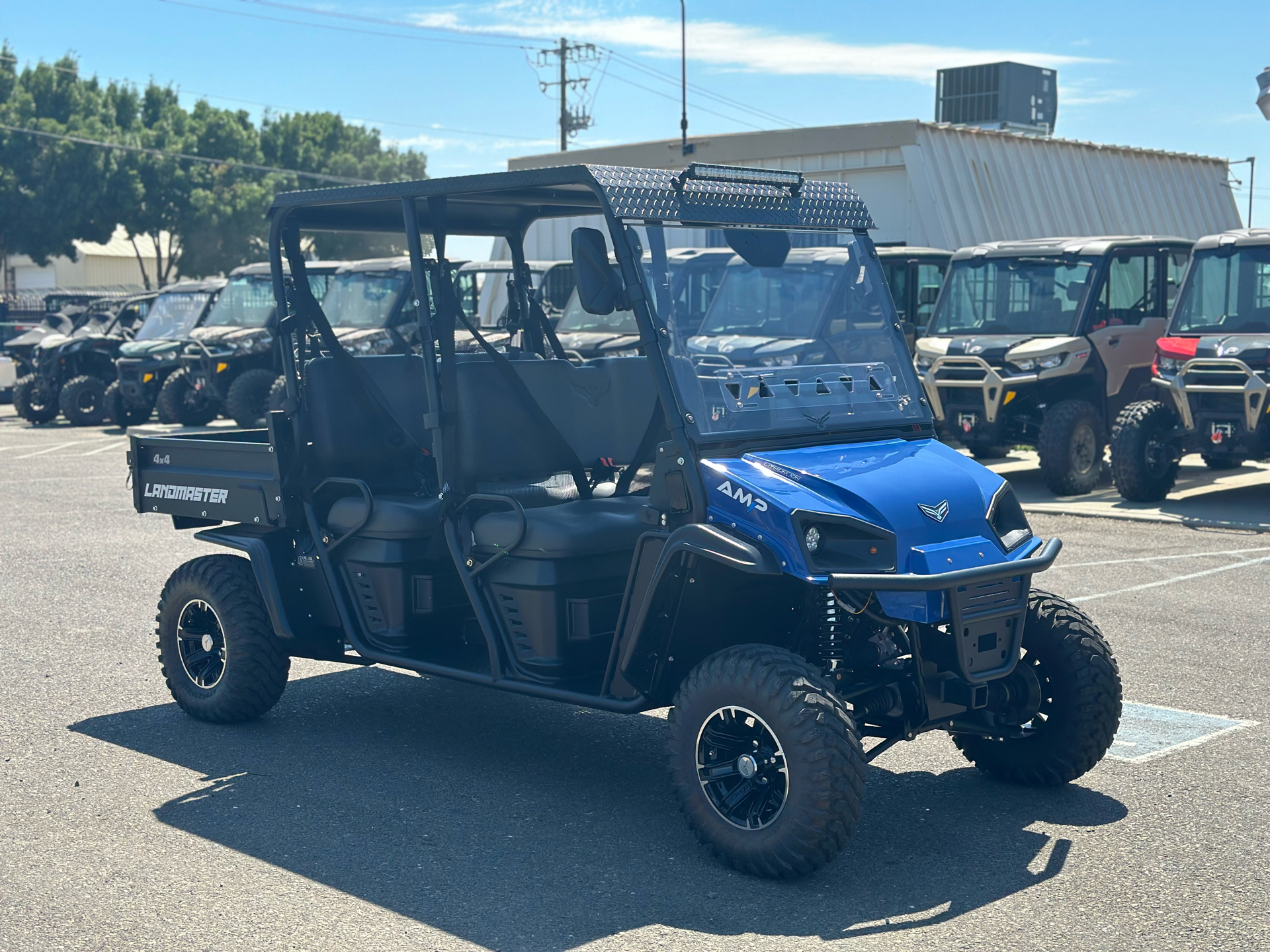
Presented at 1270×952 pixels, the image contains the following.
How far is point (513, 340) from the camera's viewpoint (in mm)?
6891

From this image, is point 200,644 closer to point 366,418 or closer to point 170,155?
point 366,418

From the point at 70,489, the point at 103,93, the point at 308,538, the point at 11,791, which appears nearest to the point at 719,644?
the point at 308,538

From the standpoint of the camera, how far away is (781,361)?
17.7 feet

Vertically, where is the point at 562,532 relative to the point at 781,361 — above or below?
below

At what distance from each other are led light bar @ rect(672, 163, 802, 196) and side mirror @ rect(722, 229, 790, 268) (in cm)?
18

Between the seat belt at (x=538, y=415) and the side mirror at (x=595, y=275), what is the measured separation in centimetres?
115

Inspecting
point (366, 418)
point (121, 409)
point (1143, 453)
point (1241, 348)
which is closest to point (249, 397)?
point (121, 409)

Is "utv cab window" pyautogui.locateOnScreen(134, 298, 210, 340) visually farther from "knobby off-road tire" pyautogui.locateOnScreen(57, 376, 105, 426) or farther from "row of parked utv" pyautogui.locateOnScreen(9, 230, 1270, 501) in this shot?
"row of parked utv" pyautogui.locateOnScreen(9, 230, 1270, 501)

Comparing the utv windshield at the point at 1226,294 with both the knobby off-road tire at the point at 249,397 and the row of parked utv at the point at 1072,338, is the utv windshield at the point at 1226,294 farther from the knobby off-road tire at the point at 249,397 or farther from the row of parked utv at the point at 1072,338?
the knobby off-road tire at the point at 249,397

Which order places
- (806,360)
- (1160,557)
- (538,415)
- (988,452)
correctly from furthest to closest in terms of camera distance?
(988,452)
(1160,557)
(538,415)
(806,360)

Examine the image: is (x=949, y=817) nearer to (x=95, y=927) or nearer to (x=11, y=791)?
(x=95, y=927)

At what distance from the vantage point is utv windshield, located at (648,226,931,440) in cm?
511

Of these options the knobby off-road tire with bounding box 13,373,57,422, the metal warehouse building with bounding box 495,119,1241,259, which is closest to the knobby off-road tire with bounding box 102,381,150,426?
the knobby off-road tire with bounding box 13,373,57,422

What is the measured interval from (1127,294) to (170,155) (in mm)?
43808
